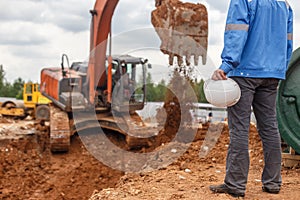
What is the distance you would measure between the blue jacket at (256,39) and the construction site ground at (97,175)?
3.14 feet

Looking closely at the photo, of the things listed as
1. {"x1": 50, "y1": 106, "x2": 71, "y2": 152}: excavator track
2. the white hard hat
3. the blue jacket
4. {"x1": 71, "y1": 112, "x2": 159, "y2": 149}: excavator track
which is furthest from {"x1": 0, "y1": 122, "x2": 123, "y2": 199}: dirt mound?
the blue jacket

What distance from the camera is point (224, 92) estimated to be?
3.13m

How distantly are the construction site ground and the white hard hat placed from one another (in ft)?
2.35

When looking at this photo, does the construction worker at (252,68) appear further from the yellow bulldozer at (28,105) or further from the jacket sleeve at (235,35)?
the yellow bulldozer at (28,105)

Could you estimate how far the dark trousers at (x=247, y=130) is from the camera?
10.8ft

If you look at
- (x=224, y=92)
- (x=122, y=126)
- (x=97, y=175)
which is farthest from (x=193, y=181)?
(x=122, y=126)

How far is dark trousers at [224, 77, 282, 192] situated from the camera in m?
3.30

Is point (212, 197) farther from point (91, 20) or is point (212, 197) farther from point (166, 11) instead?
point (91, 20)

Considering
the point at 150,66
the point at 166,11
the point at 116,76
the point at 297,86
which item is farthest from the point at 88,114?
the point at 297,86

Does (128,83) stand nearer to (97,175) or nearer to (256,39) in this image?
(97,175)

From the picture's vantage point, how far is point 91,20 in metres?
8.75

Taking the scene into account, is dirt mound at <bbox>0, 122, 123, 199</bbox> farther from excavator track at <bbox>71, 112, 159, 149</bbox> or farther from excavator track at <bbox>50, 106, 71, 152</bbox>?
excavator track at <bbox>71, 112, 159, 149</bbox>

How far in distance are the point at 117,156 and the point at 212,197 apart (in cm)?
538

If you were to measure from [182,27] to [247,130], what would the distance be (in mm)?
3482
